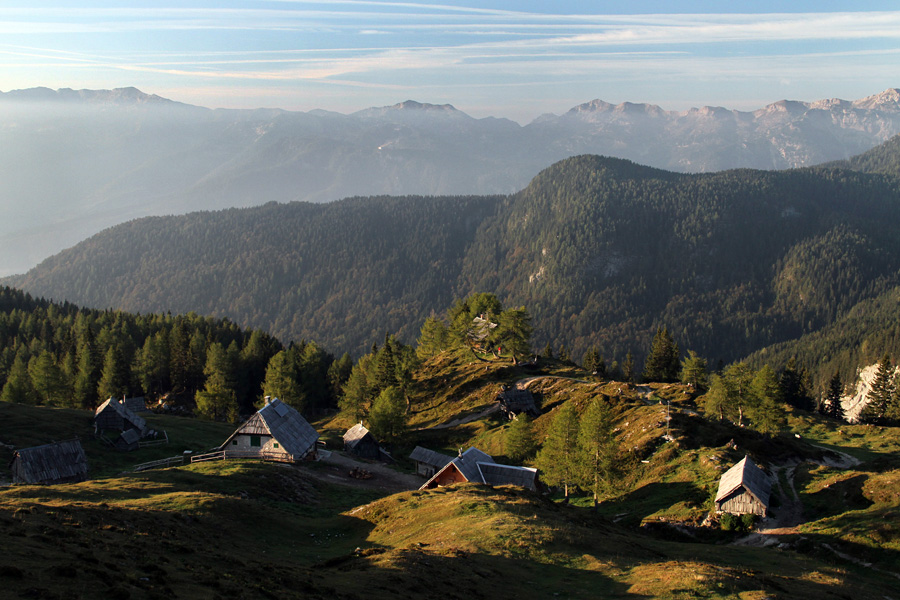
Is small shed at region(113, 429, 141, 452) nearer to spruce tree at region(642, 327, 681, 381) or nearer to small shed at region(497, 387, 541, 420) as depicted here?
small shed at region(497, 387, 541, 420)

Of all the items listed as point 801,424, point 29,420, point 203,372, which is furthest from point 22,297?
point 801,424

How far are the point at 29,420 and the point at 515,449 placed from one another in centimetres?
5688

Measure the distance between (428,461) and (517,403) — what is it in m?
22.5

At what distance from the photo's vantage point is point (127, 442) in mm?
67875

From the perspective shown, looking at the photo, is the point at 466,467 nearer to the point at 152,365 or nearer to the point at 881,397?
the point at 152,365

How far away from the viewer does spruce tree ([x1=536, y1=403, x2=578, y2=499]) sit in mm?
57531

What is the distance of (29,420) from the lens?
2613 inches

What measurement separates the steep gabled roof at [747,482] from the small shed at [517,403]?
4051 cm

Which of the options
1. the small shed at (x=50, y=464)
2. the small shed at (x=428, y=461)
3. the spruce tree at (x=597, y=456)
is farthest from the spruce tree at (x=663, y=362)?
the small shed at (x=50, y=464)

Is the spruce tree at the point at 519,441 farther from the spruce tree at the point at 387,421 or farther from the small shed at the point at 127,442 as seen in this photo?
the small shed at the point at 127,442

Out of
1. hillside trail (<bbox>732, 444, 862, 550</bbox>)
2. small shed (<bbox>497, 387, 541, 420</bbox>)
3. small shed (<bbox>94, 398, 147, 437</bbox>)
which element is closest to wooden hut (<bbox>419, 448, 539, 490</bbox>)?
hillside trail (<bbox>732, 444, 862, 550</bbox>)

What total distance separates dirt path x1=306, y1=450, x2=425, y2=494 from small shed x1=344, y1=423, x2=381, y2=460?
2.41 metres

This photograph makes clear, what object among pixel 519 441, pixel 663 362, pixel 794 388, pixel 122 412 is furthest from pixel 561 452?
pixel 794 388

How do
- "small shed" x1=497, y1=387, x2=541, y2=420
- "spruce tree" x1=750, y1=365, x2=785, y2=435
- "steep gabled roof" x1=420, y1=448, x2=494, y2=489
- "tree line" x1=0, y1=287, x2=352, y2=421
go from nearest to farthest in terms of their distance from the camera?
1. "steep gabled roof" x1=420, y1=448, x2=494, y2=489
2. "spruce tree" x1=750, y1=365, x2=785, y2=435
3. "small shed" x1=497, y1=387, x2=541, y2=420
4. "tree line" x1=0, y1=287, x2=352, y2=421
